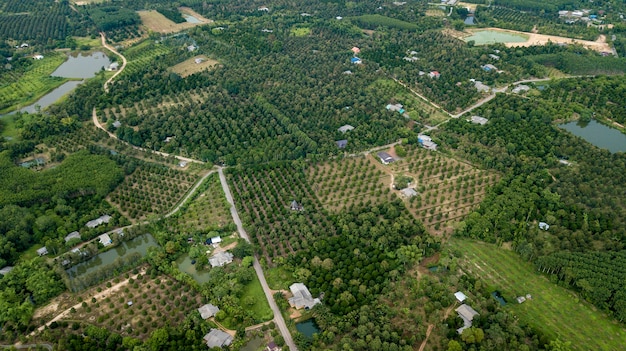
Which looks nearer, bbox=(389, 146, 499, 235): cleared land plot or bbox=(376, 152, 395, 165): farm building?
bbox=(389, 146, 499, 235): cleared land plot

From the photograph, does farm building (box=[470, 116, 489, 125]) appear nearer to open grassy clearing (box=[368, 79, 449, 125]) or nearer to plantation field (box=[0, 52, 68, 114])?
open grassy clearing (box=[368, 79, 449, 125])

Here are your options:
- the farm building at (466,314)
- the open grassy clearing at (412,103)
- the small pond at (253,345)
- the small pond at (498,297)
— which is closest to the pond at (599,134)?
the open grassy clearing at (412,103)

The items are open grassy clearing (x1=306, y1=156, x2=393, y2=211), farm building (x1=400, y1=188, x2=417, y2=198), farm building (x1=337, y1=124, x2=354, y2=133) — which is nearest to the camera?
open grassy clearing (x1=306, y1=156, x2=393, y2=211)

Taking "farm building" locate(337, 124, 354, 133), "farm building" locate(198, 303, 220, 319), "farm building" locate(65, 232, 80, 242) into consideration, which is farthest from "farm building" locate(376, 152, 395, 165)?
"farm building" locate(65, 232, 80, 242)

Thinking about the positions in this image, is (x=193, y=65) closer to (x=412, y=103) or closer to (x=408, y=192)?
(x=412, y=103)

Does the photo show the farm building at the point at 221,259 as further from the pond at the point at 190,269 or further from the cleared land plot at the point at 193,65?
the cleared land plot at the point at 193,65

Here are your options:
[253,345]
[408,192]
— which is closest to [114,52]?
[408,192]
